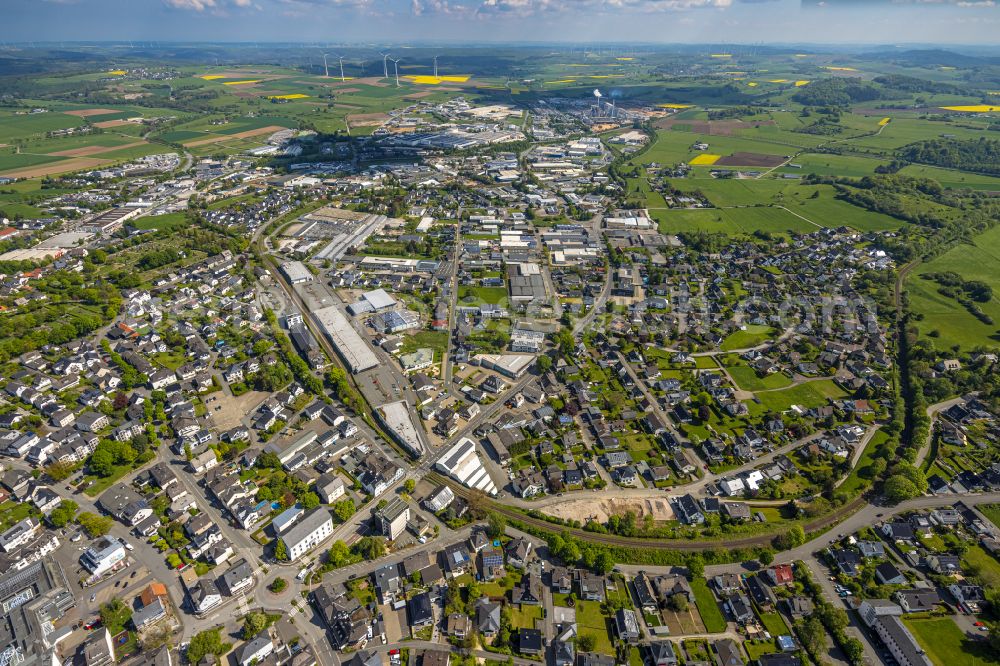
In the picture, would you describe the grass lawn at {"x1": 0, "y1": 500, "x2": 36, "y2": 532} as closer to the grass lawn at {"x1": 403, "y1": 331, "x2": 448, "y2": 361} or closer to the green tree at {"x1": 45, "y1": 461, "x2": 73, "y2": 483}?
the green tree at {"x1": 45, "y1": 461, "x2": 73, "y2": 483}

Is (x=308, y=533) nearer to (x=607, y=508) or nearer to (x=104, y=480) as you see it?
(x=104, y=480)

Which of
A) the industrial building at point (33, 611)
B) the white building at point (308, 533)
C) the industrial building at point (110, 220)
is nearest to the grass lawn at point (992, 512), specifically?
the white building at point (308, 533)

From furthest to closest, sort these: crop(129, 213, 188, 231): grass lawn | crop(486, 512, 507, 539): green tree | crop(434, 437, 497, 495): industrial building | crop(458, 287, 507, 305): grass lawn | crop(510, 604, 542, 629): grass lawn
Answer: crop(129, 213, 188, 231): grass lawn, crop(458, 287, 507, 305): grass lawn, crop(434, 437, 497, 495): industrial building, crop(486, 512, 507, 539): green tree, crop(510, 604, 542, 629): grass lawn

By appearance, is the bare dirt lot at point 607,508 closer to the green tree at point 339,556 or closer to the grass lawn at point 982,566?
the green tree at point 339,556

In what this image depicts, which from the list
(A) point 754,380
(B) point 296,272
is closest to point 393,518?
(A) point 754,380

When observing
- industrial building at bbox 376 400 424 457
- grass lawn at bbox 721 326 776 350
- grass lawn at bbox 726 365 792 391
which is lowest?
grass lawn at bbox 726 365 792 391

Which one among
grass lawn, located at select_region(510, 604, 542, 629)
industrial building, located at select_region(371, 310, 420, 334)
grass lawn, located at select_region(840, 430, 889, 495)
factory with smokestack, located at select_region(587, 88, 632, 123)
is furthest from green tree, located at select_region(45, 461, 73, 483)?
factory with smokestack, located at select_region(587, 88, 632, 123)

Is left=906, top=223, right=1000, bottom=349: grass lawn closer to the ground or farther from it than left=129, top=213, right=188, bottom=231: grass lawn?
closer to the ground
